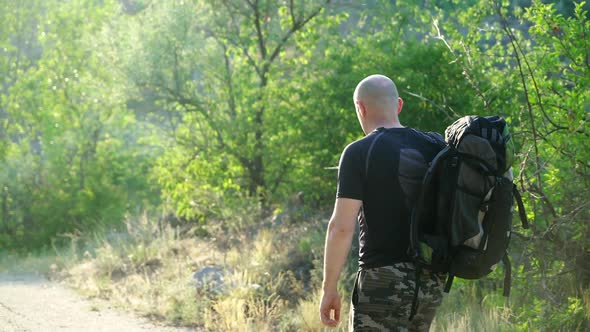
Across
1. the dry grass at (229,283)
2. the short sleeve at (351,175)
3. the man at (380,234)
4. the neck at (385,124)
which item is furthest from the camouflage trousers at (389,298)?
the dry grass at (229,283)

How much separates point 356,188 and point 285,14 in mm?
14091

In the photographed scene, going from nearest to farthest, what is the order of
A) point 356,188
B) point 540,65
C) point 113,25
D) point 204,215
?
point 356,188, point 540,65, point 204,215, point 113,25

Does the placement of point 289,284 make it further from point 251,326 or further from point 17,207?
point 17,207

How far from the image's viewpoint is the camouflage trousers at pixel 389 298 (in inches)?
156

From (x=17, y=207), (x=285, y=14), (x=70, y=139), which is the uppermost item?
(x=285, y=14)

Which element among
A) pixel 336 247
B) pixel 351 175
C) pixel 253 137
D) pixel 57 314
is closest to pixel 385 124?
pixel 351 175

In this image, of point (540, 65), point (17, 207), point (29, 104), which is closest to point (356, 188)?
point (540, 65)

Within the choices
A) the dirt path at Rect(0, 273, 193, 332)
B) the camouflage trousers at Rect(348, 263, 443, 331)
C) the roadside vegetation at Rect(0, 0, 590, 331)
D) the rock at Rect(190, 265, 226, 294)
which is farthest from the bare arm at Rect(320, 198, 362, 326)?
the rock at Rect(190, 265, 226, 294)

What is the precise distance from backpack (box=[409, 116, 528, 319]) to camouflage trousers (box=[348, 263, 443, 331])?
57 millimetres

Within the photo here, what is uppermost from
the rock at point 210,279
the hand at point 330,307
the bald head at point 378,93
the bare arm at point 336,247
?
the bald head at point 378,93

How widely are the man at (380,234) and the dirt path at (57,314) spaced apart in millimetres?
5330

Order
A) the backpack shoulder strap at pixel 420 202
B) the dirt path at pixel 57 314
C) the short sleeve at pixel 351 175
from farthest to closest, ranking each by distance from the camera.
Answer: the dirt path at pixel 57 314 < the short sleeve at pixel 351 175 < the backpack shoulder strap at pixel 420 202

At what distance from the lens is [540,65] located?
7.20m

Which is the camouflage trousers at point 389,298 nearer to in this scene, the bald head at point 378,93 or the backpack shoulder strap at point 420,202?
the backpack shoulder strap at point 420,202
